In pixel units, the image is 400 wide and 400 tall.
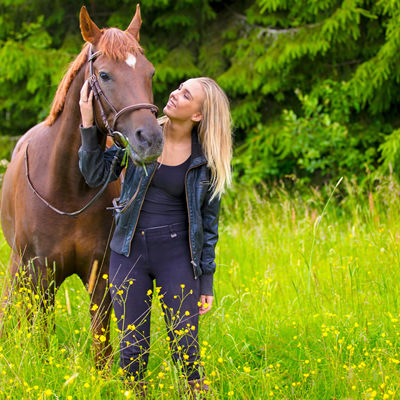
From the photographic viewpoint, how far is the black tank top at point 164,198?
9.25 ft

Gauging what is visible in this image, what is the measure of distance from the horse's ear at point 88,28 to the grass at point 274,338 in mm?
1424

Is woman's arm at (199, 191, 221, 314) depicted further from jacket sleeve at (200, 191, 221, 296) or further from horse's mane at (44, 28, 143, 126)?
horse's mane at (44, 28, 143, 126)

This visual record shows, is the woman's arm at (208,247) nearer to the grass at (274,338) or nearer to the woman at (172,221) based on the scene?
the woman at (172,221)

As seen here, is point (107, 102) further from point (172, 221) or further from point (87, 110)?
point (172, 221)

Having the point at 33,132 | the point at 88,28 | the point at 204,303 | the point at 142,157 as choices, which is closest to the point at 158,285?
the point at 204,303

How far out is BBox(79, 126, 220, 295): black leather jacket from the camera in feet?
9.07

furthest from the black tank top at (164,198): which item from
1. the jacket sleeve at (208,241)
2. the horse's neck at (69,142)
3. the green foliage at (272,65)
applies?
the green foliage at (272,65)

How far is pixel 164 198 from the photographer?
285 cm

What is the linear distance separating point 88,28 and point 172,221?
115 cm

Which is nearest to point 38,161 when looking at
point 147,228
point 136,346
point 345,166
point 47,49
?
point 147,228

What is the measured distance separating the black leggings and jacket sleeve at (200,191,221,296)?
99mm

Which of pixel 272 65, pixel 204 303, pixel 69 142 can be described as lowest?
pixel 204 303

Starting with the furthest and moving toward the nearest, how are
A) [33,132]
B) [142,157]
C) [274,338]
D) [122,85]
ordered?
[33,132]
[274,338]
[122,85]
[142,157]

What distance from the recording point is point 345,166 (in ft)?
25.3
